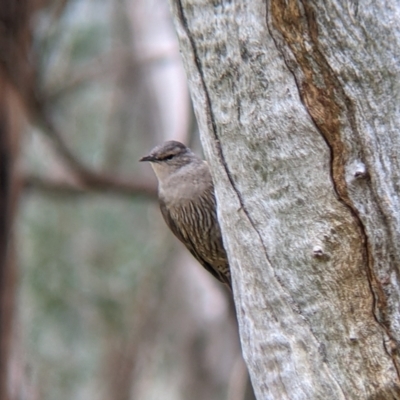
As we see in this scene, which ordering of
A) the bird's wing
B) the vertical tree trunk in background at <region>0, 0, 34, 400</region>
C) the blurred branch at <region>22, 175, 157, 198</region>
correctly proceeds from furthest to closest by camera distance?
the blurred branch at <region>22, 175, 157, 198</region> < the vertical tree trunk in background at <region>0, 0, 34, 400</region> < the bird's wing

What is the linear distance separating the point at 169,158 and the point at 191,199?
9.2 inches

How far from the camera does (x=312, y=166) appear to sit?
79.4 inches

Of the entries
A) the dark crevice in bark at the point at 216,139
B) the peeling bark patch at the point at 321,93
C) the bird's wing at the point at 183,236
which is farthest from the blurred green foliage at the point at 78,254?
the peeling bark patch at the point at 321,93

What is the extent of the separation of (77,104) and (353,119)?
792cm

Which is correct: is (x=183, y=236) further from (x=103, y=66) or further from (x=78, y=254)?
(x=78, y=254)

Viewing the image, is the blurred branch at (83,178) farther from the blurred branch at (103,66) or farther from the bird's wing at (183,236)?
the bird's wing at (183,236)

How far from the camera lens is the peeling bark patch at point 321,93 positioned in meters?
1.93

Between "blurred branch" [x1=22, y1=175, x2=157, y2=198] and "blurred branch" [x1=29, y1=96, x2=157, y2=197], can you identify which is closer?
"blurred branch" [x1=29, y1=96, x2=157, y2=197]

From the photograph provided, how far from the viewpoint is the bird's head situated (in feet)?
13.2

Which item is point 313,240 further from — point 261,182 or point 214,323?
point 214,323

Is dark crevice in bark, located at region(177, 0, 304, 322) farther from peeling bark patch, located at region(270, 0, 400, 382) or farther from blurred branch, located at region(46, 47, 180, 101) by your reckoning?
blurred branch, located at region(46, 47, 180, 101)

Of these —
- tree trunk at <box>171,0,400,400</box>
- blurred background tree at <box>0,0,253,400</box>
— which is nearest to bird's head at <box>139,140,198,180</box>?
tree trunk at <box>171,0,400,400</box>

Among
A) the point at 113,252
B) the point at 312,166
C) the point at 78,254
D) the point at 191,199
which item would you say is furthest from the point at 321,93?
the point at 78,254

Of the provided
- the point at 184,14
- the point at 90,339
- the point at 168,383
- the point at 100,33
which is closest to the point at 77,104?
the point at 100,33
